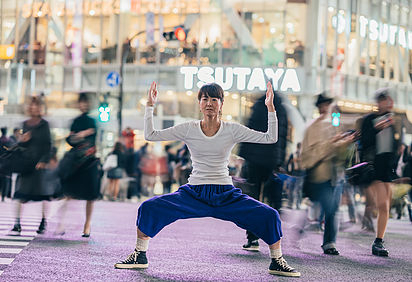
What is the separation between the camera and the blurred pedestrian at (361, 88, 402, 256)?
300 inches

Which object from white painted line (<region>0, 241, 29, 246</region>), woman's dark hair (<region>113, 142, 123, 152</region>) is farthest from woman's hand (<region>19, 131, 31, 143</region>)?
woman's dark hair (<region>113, 142, 123, 152</region>)

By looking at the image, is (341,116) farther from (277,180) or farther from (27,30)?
(27,30)

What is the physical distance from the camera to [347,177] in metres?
8.38

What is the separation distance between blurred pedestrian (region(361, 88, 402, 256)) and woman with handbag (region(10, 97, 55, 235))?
417 cm

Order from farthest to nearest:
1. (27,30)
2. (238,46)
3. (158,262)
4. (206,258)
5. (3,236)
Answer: (27,30), (238,46), (3,236), (206,258), (158,262)

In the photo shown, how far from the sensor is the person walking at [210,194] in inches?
207

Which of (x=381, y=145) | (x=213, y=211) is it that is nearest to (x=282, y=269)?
(x=213, y=211)

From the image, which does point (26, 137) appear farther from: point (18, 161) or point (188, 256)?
point (188, 256)

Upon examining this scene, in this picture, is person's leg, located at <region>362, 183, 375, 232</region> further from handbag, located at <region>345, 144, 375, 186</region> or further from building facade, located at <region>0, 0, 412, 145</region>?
building facade, located at <region>0, 0, 412, 145</region>

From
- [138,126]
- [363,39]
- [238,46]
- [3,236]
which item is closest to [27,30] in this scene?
[138,126]

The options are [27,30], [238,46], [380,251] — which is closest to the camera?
[380,251]

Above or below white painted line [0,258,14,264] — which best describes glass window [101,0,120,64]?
above

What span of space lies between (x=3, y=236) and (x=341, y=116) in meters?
4.70

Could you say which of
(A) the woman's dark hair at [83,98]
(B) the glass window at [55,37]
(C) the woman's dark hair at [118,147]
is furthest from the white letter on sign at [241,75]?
(A) the woman's dark hair at [83,98]
